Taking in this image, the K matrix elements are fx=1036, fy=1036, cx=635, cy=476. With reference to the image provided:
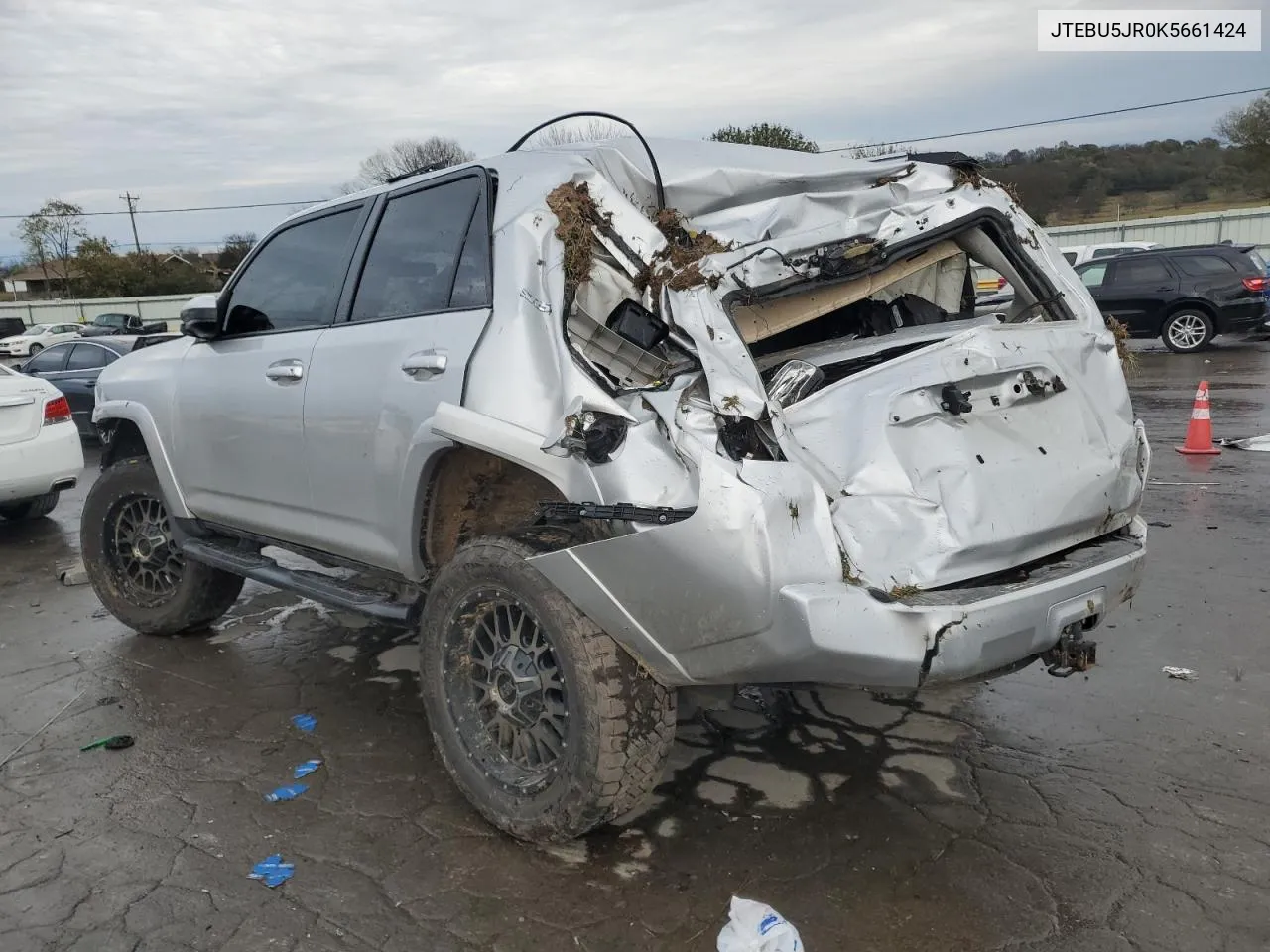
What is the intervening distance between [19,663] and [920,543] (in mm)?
4405

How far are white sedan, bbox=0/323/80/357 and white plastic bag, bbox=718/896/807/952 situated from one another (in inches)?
1377

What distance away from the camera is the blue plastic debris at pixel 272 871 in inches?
117

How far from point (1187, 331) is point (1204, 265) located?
1.05 metres

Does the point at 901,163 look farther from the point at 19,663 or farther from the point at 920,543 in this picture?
the point at 19,663

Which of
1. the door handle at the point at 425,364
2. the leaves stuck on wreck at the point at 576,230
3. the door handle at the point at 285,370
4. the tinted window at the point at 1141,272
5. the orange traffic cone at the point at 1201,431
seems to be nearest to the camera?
the leaves stuck on wreck at the point at 576,230

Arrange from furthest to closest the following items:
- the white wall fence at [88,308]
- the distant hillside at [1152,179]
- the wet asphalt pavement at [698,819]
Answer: the white wall fence at [88,308]
the distant hillside at [1152,179]
the wet asphalt pavement at [698,819]

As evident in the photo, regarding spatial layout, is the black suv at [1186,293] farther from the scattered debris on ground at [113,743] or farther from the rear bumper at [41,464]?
the scattered debris on ground at [113,743]

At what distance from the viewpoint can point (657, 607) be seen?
2.66 meters

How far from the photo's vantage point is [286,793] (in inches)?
138

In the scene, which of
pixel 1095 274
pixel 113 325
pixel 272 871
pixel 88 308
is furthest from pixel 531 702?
pixel 88 308

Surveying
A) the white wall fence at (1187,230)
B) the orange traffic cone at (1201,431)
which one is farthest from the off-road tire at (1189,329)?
the white wall fence at (1187,230)

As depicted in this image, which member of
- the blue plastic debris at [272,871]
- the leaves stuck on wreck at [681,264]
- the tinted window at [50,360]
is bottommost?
the blue plastic debris at [272,871]

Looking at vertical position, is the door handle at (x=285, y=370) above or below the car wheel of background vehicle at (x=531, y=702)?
above

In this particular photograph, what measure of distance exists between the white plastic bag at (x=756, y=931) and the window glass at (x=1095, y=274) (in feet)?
54.4
